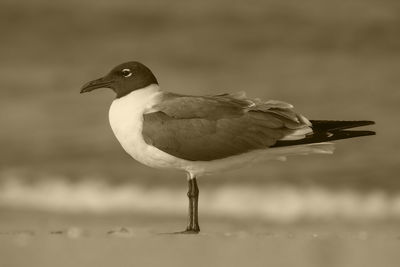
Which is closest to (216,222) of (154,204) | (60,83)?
(154,204)

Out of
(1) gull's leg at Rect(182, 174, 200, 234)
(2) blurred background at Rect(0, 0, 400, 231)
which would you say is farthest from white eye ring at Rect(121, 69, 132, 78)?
(2) blurred background at Rect(0, 0, 400, 231)

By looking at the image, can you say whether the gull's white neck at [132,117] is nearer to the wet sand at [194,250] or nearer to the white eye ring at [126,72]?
the white eye ring at [126,72]

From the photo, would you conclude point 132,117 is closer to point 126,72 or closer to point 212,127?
point 126,72

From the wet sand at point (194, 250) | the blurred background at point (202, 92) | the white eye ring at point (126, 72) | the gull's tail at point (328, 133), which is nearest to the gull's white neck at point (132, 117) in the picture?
the white eye ring at point (126, 72)

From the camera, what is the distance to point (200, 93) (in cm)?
1652

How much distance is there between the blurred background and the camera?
12.4 m

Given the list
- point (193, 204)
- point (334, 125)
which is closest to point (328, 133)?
point (334, 125)

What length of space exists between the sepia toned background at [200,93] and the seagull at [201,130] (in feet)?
1.88

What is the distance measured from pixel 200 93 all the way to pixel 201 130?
8.49 m

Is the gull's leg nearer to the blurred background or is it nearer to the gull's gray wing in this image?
the gull's gray wing

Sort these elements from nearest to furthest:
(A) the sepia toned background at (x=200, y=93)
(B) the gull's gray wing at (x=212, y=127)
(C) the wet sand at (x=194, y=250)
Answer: (C) the wet sand at (x=194, y=250), (B) the gull's gray wing at (x=212, y=127), (A) the sepia toned background at (x=200, y=93)

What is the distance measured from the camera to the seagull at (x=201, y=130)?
26.0ft

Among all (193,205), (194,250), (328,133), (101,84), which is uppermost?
(101,84)

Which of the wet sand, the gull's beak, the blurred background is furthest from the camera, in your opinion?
the blurred background
